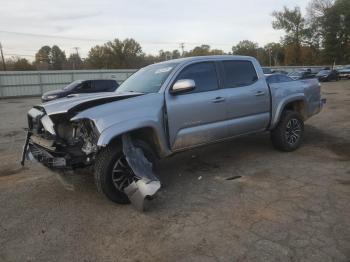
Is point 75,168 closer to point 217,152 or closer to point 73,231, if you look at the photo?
point 73,231

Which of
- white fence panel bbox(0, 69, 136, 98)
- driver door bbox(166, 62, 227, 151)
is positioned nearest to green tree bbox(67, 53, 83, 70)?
white fence panel bbox(0, 69, 136, 98)

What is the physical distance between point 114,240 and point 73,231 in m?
0.53

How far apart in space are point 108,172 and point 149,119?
2.82 ft

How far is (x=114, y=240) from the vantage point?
3.77 metres

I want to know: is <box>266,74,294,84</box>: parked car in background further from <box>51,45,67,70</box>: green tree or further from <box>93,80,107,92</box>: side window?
<box>51,45,67,70</box>: green tree

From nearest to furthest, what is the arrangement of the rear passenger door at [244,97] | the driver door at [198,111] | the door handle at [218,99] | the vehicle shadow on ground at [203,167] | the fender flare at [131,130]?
1. the fender flare at [131,130]
2. the driver door at [198,111]
3. the vehicle shadow on ground at [203,167]
4. the door handle at [218,99]
5. the rear passenger door at [244,97]

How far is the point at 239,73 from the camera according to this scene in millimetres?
6094

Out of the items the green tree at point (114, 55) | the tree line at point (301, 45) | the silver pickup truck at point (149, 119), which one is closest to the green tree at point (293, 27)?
the tree line at point (301, 45)

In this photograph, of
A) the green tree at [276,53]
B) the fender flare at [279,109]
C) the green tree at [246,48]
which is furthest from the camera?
the green tree at [246,48]

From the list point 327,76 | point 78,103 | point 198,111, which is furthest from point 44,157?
point 327,76

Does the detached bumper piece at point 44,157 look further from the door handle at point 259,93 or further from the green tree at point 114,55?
the green tree at point 114,55

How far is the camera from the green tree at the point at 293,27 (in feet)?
244

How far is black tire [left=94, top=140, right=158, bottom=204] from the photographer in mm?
4387

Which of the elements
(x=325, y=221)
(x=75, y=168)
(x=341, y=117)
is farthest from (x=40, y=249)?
(x=341, y=117)
